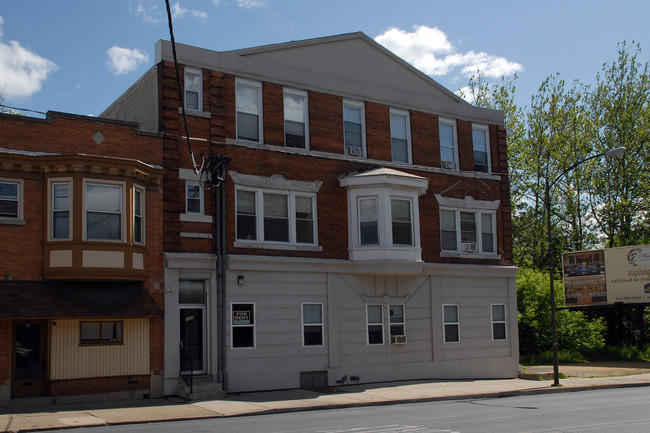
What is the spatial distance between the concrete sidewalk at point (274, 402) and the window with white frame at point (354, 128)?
7.87 metres

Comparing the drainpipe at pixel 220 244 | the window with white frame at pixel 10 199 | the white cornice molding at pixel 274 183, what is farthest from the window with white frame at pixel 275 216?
the window with white frame at pixel 10 199

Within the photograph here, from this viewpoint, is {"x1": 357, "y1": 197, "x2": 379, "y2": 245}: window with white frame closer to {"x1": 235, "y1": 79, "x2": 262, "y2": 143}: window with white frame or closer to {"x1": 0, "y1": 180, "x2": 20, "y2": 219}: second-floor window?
{"x1": 235, "y1": 79, "x2": 262, "y2": 143}: window with white frame

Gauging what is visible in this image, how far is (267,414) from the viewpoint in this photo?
16.8 meters

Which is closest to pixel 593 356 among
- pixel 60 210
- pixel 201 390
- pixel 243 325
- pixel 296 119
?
pixel 296 119

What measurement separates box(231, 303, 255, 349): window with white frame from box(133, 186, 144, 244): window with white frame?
11.5 ft

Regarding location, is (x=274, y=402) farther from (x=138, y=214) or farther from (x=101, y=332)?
(x=138, y=214)

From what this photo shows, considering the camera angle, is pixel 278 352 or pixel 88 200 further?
pixel 278 352

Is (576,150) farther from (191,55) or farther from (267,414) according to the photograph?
(267,414)

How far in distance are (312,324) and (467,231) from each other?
→ 7.69 meters

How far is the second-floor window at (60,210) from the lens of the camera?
17.7 m

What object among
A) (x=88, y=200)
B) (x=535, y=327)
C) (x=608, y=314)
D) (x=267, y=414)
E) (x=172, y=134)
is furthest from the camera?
(x=608, y=314)

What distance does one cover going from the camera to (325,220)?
2272 cm

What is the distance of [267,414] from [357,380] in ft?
21.0

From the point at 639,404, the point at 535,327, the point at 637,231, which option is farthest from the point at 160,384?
the point at 637,231
